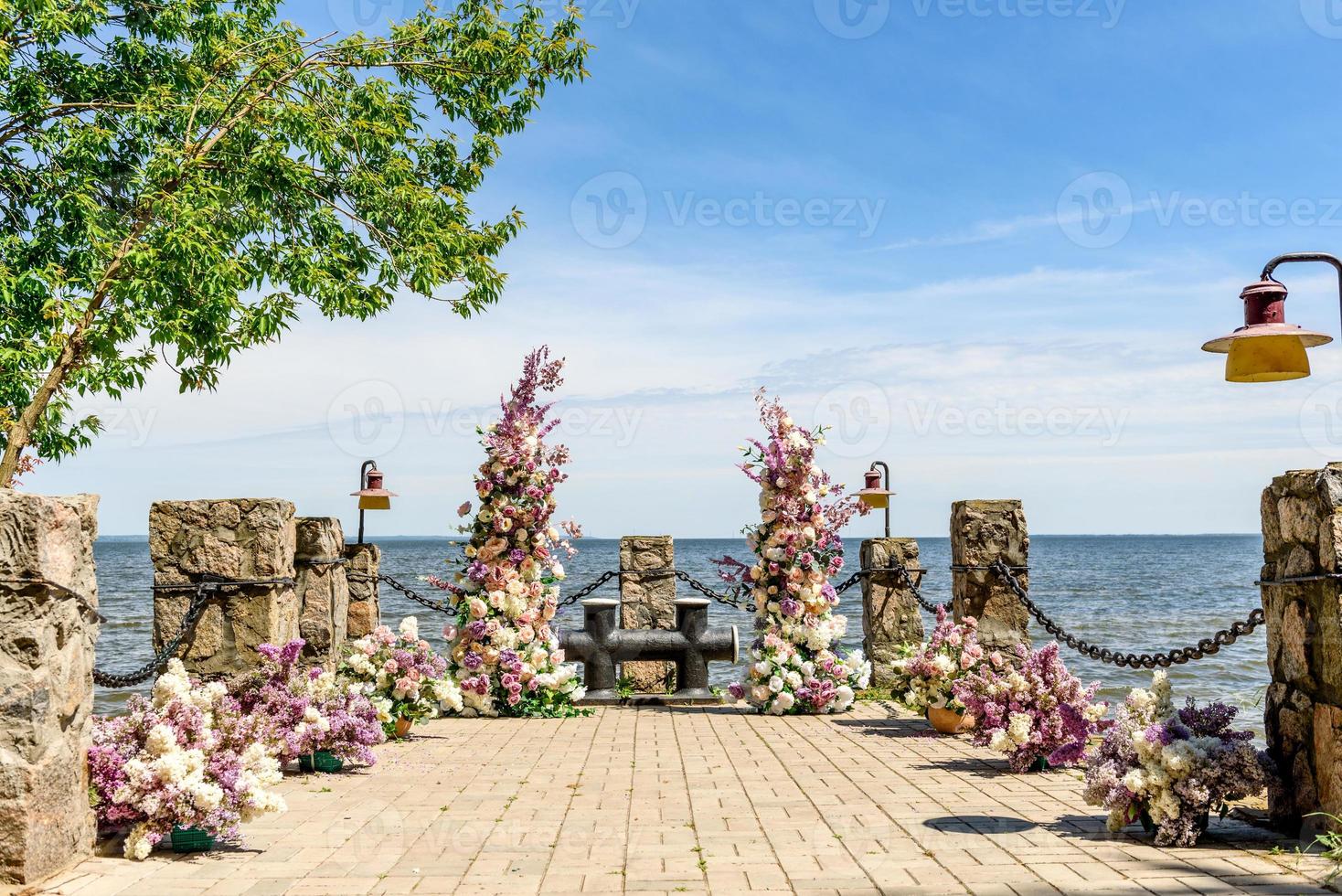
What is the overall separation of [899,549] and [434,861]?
7249 millimetres

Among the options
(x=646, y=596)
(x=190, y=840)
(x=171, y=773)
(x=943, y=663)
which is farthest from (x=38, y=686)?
(x=646, y=596)

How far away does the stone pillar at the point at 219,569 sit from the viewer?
22.4 ft

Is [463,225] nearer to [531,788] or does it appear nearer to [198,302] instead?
[198,302]

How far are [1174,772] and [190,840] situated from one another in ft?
15.4

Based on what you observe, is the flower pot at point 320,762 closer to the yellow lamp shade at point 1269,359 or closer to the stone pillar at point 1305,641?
the stone pillar at point 1305,641

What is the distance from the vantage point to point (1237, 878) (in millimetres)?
4367

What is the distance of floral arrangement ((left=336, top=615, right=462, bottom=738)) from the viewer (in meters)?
8.44

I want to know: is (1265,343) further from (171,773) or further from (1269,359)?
(171,773)

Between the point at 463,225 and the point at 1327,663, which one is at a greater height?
the point at 463,225

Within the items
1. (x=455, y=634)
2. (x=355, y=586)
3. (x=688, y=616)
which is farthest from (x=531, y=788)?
(x=355, y=586)

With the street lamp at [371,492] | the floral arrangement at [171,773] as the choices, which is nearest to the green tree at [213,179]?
the street lamp at [371,492]

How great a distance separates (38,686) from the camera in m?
4.38

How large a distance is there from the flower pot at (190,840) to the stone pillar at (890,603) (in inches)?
291

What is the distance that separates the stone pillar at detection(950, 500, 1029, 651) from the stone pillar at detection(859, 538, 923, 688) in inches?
74.8
